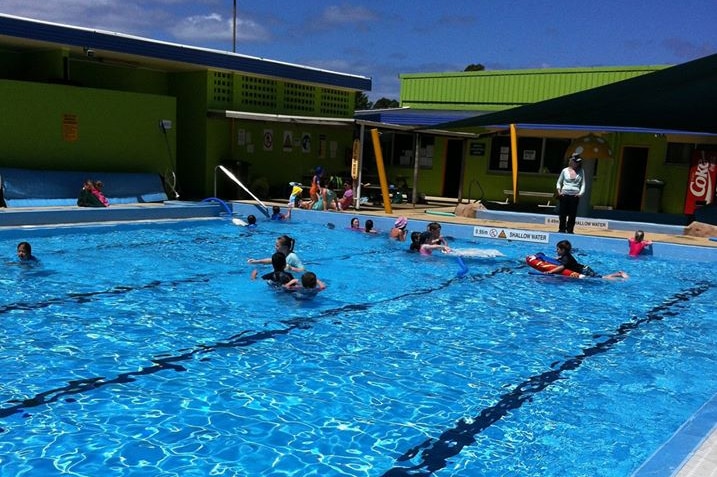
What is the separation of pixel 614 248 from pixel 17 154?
14081 mm

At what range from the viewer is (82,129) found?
17141 mm

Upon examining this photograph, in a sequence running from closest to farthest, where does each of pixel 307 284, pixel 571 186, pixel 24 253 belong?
1. pixel 307 284
2. pixel 24 253
3. pixel 571 186

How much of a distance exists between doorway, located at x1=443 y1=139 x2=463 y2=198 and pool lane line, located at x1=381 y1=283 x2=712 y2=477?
17.8 m

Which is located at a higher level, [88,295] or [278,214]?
[278,214]

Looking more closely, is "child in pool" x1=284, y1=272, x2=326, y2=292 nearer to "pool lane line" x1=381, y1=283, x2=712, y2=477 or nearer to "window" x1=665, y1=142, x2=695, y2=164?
"pool lane line" x1=381, y1=283, x2=712, y2=477

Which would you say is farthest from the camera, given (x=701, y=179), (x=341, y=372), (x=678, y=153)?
(x=678, y=153)

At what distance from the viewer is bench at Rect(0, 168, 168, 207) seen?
15.1m

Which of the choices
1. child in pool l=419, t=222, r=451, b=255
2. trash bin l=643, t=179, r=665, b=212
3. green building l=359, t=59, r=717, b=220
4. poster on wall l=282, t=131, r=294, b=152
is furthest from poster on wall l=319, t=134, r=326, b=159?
child in pool l=419, t=222, r=451, b=255

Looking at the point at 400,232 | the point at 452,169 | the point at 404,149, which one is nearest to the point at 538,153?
the point at 452,169

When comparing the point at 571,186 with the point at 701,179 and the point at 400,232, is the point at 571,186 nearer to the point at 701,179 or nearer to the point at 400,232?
the point at 400,232

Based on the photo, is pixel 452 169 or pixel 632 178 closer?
pixel 632 178

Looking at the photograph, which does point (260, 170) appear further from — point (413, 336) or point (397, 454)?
point (397, 454)

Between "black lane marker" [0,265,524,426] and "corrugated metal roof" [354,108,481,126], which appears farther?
"corrugated metal roof" [354,108,481,126]

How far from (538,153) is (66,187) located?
49.7 ft
